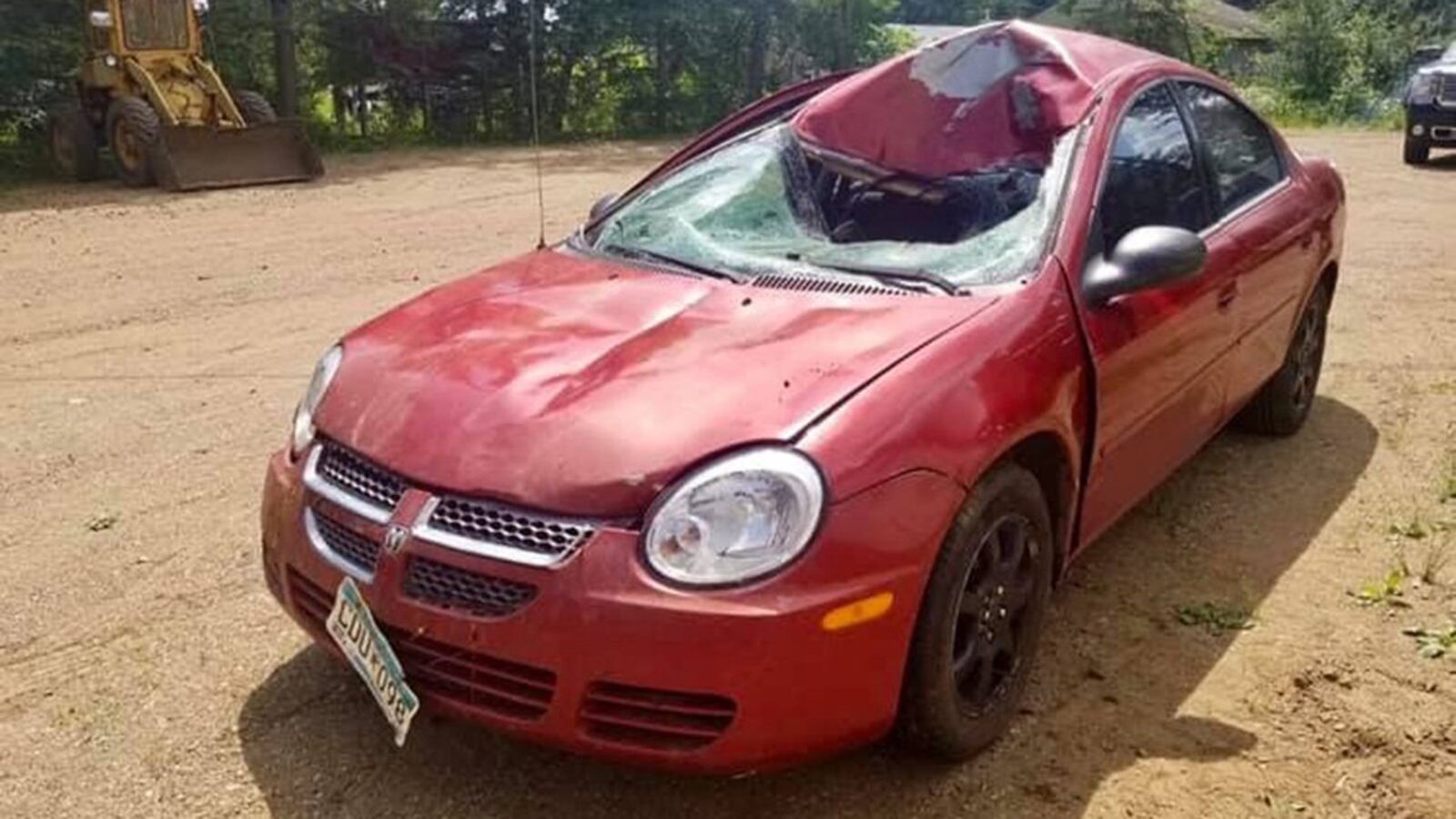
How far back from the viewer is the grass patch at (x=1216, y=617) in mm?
3514

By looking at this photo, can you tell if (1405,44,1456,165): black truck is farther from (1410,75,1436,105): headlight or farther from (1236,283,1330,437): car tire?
(1236,283,1330,437): car tire

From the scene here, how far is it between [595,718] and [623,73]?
20673 mm

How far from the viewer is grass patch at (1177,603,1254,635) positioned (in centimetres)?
351

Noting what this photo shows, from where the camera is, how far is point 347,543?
2.60 m

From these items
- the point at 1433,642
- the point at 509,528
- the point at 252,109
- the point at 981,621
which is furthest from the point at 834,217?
the point at 252,109

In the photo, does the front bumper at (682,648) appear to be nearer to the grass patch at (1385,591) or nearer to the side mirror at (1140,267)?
the side mirror at (1140,267)

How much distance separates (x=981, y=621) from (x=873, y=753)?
390 millimetres

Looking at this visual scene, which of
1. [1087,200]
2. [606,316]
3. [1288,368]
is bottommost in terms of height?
[1288,368]

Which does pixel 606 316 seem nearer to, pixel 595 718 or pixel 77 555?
pixel 595 718

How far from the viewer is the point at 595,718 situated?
92.4 inches

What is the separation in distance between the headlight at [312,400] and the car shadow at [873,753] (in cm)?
66

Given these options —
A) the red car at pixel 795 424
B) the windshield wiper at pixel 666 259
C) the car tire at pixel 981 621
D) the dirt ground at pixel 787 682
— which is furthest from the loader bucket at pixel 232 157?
the car tire at pixel 981 621

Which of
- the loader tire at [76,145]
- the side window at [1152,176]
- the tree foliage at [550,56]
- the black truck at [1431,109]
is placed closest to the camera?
the side window at [1152,176]

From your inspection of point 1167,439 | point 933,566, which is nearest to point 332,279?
point 1167,439
